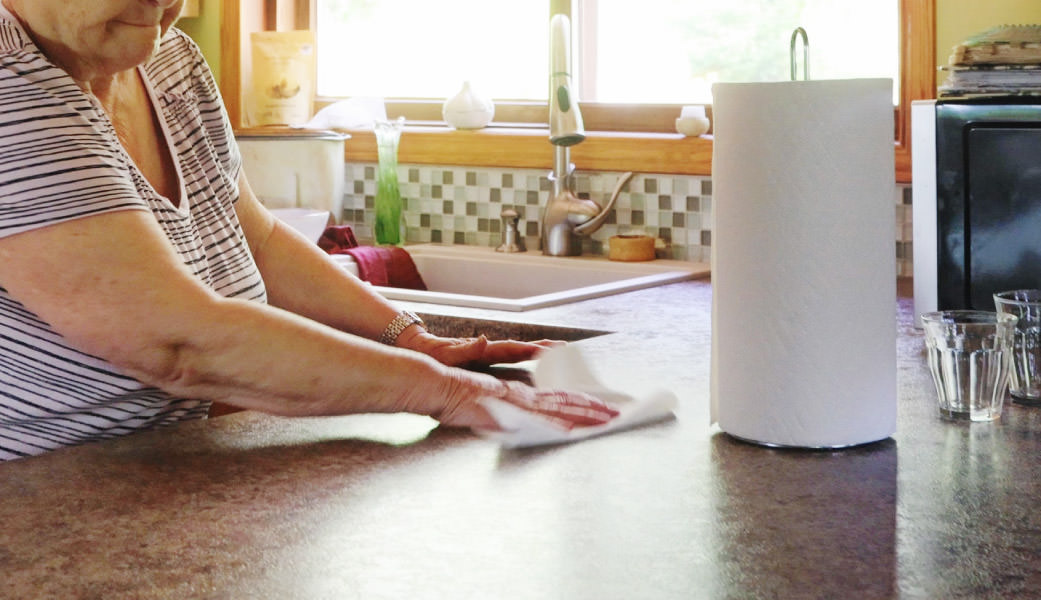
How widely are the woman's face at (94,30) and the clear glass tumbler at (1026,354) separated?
93cm

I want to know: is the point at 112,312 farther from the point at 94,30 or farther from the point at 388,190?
the point at 388,190

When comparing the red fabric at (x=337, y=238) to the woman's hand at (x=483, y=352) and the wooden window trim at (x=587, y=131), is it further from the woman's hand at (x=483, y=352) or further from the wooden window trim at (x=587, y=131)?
the woman's hand at (x=483, y=352)

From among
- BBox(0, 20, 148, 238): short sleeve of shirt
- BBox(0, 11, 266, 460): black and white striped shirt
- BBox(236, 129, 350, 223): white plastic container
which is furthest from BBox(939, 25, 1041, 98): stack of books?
BBox(236, 129, 350, 223): white plastic container

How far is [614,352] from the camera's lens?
5.57 feet

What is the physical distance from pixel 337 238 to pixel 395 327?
3.67ft

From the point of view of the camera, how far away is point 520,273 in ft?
9.07

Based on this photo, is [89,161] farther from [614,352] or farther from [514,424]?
[614,352]

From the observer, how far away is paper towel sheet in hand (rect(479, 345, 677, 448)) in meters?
1.22

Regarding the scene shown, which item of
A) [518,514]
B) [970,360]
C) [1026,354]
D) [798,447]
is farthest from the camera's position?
[1026,354]

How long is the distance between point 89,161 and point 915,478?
0.81 metres

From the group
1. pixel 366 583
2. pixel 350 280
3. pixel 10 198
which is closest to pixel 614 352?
pixel 350 280

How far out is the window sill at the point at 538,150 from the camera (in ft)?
8.70

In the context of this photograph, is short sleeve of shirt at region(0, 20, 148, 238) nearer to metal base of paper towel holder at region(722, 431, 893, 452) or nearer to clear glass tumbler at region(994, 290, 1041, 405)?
metal base of paper towel holder at region(722, 431, 893, 452)

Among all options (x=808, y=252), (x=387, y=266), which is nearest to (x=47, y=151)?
(x=808, y=252)
